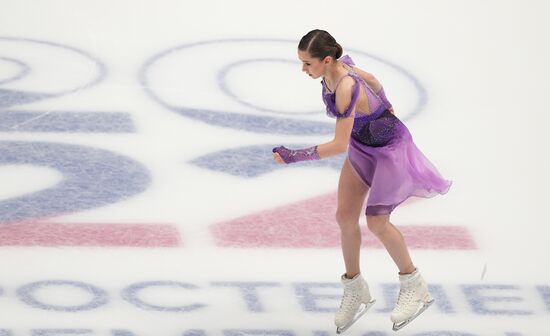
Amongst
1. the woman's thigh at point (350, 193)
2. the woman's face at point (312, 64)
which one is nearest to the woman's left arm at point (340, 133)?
the woman's face at point (312, 64)

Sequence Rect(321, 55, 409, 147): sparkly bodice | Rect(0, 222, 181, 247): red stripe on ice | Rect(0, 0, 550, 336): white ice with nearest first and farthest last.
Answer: Rect(321, 55, 409, 147): sparkly bodice, Rect(0, 0, 550, 336): white ice, Rect(0, 222, 181, 247): red stripe on ice

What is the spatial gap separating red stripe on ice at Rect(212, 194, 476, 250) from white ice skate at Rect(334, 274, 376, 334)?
76 centimetres

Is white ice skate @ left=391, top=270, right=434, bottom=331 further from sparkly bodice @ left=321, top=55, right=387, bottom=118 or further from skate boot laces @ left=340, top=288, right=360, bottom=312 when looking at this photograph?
sparkly bodice @ left=321, top=55, right=387, bottom=118

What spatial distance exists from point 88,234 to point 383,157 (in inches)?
70.0

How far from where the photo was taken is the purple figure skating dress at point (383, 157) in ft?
17.6

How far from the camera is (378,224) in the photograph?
545cm

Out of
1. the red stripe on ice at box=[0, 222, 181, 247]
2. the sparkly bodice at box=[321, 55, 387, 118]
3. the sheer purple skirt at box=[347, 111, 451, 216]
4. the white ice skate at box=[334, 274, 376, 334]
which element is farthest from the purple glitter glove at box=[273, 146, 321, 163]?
the red stripe on ice at box=[0, 222, 181, 247]

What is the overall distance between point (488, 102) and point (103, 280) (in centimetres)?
315

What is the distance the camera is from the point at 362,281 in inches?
224

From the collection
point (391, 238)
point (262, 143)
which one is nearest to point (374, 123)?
point (391, 238)

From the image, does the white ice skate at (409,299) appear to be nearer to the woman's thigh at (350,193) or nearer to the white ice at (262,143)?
the white ice at (262,143)

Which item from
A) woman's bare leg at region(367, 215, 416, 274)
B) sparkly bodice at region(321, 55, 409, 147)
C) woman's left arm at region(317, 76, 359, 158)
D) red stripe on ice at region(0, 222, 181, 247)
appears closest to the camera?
woman's left arm at region(317, 76, 359, 158)

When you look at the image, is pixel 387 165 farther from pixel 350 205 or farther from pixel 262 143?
pixel 262 143

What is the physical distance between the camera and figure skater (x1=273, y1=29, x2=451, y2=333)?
5168 millimetres
